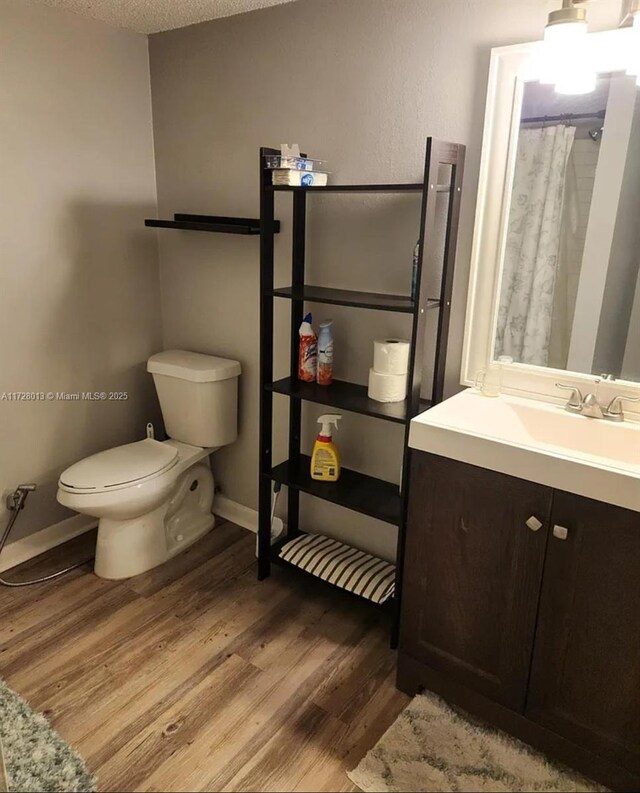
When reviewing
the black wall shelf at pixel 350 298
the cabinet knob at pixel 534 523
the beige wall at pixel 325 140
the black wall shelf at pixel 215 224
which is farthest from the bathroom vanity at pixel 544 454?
the black wall shelf at pixel 215 224

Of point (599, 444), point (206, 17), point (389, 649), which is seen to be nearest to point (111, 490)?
point (389, 649)

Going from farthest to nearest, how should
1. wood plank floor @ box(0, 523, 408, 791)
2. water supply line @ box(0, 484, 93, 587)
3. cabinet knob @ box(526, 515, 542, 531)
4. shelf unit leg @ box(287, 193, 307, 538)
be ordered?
water supply line @ box(0, 484, 93, 587), shelf unit leg @ box(287, 193, 307, 538), wood plank floor @ box(0, 523, 408, 791), cabinet knob @ box(526, 515, 542, 531)

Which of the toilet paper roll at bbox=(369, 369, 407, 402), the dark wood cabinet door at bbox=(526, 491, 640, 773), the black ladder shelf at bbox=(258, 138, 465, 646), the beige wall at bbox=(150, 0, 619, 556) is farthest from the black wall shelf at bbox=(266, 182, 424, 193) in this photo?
the dark wood cabinet door at bbox=(526, 491, 640, 773)

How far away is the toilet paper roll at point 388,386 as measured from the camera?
1.91 metres

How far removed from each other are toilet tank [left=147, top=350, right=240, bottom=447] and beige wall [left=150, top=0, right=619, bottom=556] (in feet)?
0.30

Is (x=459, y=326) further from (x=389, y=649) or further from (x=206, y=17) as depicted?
(x=206, y=17)

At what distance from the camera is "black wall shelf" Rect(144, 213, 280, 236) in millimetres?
2146

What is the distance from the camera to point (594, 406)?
1659mm

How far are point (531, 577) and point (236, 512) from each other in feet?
5.17

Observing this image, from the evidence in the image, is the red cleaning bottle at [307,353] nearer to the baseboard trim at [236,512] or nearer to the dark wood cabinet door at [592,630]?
the baseboard trim at [236,512]

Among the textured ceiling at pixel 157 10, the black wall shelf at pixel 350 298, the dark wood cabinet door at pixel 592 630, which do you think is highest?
the textured ceiling at pixel 157 10

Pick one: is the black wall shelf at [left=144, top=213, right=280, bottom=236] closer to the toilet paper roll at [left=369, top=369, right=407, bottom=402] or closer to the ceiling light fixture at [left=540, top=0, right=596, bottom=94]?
the toilet paper roll at [left=369, top=369, right=407, bottom=402]

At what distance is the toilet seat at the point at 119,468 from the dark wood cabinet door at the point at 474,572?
110 cm

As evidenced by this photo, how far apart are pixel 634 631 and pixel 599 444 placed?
0.50 meters
